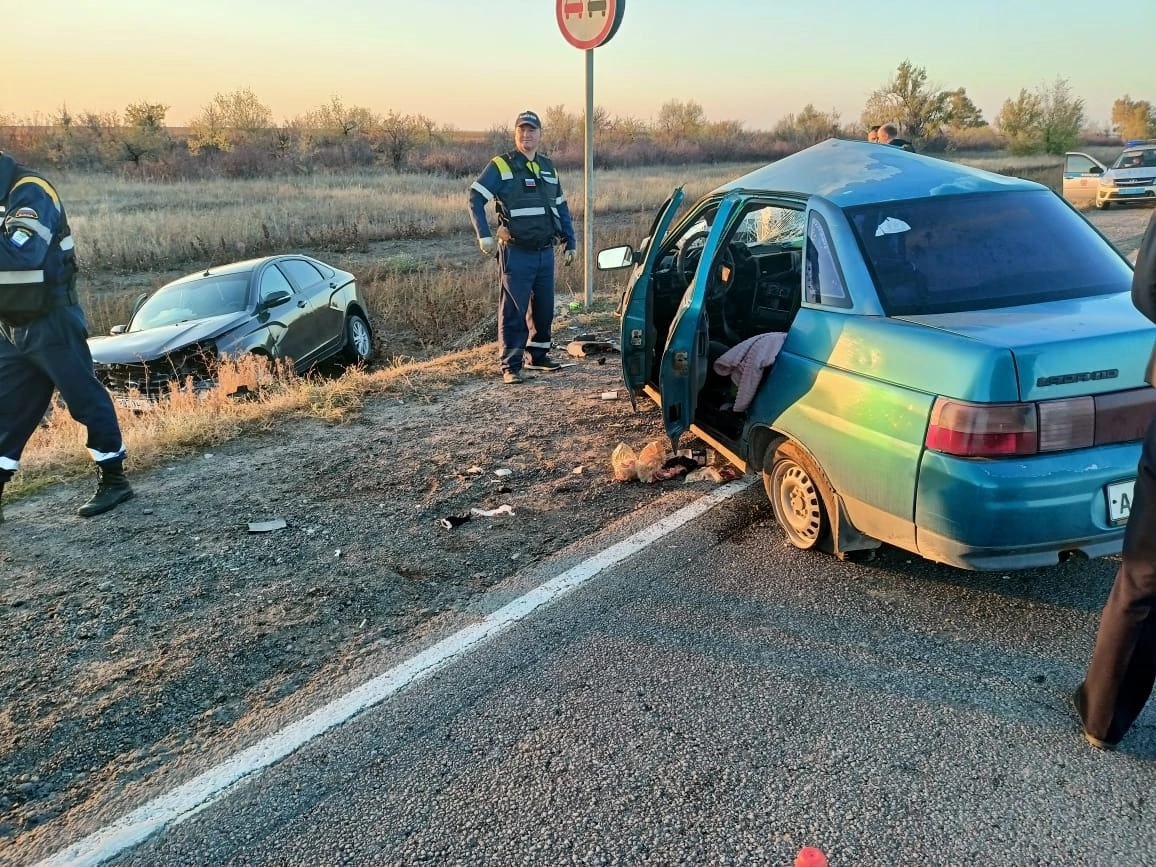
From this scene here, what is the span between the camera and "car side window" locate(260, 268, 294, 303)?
28.6 feet

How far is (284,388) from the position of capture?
720 cm

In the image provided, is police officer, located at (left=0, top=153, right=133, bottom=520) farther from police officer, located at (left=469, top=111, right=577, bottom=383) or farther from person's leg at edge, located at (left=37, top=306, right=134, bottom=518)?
police officer, located at (left=469, top=111, right=577, bottom=383)

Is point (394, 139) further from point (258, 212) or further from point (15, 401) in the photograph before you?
point (15, 401)

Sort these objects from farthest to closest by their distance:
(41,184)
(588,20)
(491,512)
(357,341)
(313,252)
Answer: (313,252), (357,341), (588,20), (491,512), (41,184)

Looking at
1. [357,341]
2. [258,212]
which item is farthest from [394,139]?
[357,341]

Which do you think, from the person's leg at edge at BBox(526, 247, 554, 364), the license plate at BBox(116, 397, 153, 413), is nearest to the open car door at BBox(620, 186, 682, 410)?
the person's leg at edge at BBox(526, 247, 554, 364)

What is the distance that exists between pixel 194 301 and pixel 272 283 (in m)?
0.81

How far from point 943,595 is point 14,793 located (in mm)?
3349

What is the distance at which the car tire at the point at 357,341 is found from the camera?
1004cm

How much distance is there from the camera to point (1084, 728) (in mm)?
2541

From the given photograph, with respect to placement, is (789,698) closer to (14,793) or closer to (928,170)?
(14,793)

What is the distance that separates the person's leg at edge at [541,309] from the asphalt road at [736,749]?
4.37 m

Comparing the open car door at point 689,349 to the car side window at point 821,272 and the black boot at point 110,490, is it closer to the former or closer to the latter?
the car side window at point 821,272

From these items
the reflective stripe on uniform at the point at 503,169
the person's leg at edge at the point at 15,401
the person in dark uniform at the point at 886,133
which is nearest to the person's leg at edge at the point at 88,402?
the person's leg at edge at the point at 15,401
